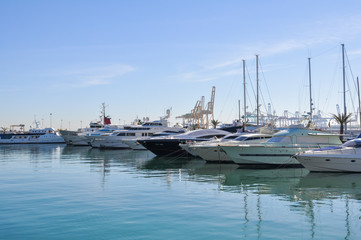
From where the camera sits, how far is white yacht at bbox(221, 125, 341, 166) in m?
30.9

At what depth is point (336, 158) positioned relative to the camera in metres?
25.2

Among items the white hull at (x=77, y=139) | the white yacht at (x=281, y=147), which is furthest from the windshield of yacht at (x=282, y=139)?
the white hull at (x=77, y=139)

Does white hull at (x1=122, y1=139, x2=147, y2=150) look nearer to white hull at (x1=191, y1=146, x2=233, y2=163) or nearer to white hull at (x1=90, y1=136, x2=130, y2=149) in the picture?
white hull at (x1=90, y1=136, x2=130, y2=149)

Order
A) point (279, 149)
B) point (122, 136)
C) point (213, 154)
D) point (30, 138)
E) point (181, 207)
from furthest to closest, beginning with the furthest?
point (30, 138) → point (122, 136) → point (213, 154) → point (279, 149) → point (181, 207)

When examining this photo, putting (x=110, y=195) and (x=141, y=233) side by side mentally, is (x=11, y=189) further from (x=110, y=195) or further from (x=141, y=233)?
(x=141, y=233)

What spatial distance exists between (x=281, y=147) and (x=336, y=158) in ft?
19.8

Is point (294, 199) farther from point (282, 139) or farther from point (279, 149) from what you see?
point (282, 139)

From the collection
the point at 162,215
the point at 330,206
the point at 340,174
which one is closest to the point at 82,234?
the point at 162,215

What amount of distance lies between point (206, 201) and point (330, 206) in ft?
16.1

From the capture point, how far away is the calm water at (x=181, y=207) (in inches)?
459

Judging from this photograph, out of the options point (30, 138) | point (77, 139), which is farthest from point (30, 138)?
point (77, 139)

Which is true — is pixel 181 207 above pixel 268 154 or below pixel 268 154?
below

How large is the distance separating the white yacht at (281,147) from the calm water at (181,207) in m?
Result: 6.11

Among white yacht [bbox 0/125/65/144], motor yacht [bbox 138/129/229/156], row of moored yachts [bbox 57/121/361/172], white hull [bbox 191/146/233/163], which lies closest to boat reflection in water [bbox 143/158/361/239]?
row of moored yachts [bbox 57/121/361/172]
